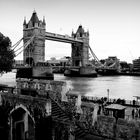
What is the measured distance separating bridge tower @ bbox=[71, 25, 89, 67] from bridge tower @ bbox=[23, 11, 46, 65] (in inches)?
1917

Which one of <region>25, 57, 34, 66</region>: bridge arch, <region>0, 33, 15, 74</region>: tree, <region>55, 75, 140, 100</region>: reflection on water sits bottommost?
<region>55, 75, 140, 100</region>: reflection on water

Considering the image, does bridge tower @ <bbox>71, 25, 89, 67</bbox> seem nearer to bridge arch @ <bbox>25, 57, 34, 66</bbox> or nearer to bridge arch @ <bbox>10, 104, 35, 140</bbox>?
bridge arch @ <bbox>25, 57, 34, 66</bbox>

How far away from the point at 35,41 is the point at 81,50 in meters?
55.4

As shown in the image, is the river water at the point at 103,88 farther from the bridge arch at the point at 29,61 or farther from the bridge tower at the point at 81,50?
the bridge tower at the point at 81,50

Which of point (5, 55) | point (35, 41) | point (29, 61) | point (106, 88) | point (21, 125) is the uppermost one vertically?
point (35, 41)

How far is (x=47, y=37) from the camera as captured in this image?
138625mm

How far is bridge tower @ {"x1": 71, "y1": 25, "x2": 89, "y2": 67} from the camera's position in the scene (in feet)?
583

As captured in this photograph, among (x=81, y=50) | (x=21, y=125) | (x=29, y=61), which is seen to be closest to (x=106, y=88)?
(x=21, y=125)

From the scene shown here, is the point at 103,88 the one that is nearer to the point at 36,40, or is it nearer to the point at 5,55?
the point at 5,55

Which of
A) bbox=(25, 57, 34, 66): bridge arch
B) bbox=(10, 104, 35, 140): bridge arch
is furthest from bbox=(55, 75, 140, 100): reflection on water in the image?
bbox=(25, 57, 34, 66): bridge arch

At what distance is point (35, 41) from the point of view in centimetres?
12975

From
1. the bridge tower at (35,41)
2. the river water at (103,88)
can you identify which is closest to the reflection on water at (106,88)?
the river water at (103,88)

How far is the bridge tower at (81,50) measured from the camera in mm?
177750

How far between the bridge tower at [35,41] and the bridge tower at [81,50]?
48.7 metres
